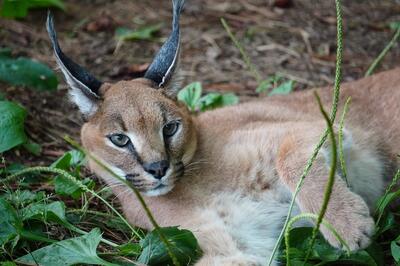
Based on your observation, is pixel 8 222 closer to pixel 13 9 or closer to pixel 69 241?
pixel 69 241

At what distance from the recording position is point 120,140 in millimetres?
3799

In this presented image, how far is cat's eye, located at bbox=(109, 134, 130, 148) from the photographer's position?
3772 mm

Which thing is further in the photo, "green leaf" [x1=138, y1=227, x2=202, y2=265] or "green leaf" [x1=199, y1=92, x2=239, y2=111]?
"green leaf" [x1=199, y1=92, x2=239, y2=111]

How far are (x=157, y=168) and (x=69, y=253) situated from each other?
0.60 m

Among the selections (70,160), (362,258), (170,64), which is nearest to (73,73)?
(170,64)

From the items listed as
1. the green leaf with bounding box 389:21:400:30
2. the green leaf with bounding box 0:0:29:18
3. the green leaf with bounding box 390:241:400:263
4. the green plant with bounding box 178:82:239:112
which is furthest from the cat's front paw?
the green leaf with bounding box 0:0:29:18

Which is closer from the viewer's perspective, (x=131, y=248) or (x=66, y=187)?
(x=131, y=248)

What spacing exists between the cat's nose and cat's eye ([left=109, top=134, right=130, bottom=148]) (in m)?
0.21

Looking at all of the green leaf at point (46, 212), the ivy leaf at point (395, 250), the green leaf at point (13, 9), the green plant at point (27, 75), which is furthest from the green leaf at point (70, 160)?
the green leaf at point (13, 9)

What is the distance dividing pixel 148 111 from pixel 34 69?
177cm

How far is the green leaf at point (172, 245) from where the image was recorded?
→ 3432mm

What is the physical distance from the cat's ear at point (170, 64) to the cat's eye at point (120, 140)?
0.42 meters

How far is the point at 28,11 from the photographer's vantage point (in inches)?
272

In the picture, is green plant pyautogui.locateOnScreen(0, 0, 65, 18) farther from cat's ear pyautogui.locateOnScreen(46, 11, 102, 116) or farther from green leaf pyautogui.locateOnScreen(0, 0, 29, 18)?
cat's ear pyautogui.locateOnScreen(46, 11, 102, 116)
